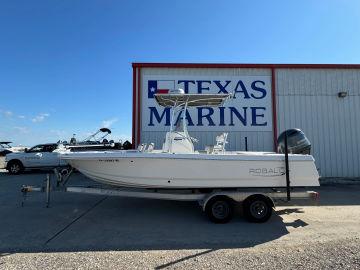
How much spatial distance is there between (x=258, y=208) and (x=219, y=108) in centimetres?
665

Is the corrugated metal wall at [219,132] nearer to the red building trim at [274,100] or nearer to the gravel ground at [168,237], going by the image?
the red building trim at [274,100]

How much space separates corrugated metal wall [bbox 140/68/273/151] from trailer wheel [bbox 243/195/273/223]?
19.5ft

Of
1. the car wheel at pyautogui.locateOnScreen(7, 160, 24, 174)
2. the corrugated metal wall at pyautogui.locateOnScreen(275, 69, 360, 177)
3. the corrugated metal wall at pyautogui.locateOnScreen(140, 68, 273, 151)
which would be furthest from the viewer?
the car wheel at pyautogui.locateOnScreen(7, 160, 24, 174)

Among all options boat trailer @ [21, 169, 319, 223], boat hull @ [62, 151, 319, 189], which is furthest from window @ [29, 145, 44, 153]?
boat hull @ [62, 151, 319, 189]

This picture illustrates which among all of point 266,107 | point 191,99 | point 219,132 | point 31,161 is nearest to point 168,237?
point 191,99

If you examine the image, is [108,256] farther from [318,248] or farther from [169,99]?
[169,99]

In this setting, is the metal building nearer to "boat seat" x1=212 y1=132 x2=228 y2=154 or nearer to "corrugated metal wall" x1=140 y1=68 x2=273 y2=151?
"corrugated metal wall" x1=140 y1=68 x2=273 y2=151

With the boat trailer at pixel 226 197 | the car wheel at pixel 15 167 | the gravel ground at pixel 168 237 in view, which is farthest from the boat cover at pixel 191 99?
the car wheel at pixel 15 167

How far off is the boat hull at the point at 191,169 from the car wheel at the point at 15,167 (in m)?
11.3

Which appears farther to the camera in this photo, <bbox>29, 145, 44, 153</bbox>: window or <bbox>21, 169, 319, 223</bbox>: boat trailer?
<bbox>29, 145, 44, 153</bbox>: window

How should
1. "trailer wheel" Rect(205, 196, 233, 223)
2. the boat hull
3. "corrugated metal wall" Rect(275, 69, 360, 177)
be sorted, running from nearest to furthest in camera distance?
1. "trailer wheel" Rect(205, 196, 233, 223)
2. the boat hull
3. "corrugated metal wall" Rect(275, 69, 360, 177)

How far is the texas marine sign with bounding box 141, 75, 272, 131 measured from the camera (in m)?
12.9

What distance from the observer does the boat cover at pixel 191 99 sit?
7.71m

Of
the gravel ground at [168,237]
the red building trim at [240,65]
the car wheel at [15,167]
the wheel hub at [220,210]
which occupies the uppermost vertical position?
the red building trim at [240,65]
